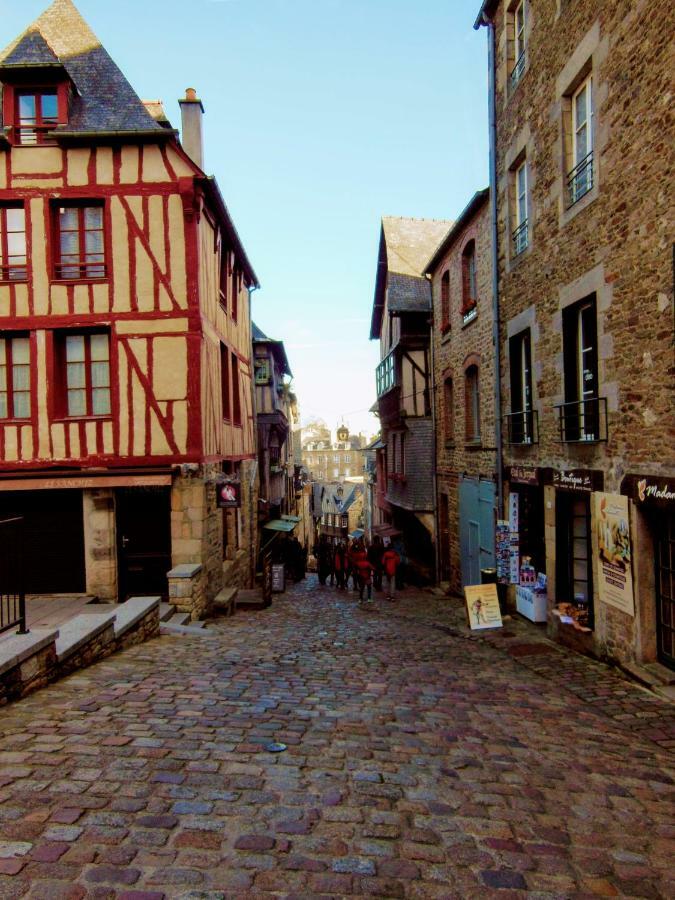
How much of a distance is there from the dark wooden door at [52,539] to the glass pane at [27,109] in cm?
650

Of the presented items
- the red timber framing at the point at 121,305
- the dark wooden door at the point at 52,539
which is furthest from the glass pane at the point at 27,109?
the dark wooden door at the point at 52,539

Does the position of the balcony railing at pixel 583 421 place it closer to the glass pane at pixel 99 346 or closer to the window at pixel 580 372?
the window at pixel 580 372

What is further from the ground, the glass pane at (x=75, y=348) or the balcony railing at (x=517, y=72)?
the balcony railing at (x=517, y=72)

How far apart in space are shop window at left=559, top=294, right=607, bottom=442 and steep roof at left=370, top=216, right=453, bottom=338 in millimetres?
8539

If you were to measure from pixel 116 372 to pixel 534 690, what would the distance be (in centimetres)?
823

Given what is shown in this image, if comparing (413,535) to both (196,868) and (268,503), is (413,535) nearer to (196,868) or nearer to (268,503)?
(268,503)

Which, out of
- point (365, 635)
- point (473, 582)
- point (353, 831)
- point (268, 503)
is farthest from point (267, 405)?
point (353, 831)

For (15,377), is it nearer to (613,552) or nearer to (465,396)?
(465,396)

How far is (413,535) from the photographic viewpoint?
20.0m

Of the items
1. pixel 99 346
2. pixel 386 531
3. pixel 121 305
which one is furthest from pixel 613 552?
pixel 386 531

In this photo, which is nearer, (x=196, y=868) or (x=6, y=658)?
(x=196, y=868)

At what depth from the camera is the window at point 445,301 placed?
15.3m

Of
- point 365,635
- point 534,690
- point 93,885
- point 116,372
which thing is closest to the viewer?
point 93,885

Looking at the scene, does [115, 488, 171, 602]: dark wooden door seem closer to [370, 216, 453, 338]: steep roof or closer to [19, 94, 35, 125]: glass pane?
[19, 94, 35, 125]: glass pane
